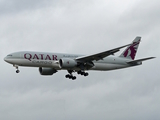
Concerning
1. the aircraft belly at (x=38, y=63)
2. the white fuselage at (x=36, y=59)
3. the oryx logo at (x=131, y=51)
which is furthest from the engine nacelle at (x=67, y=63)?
the oryx logo at (x=131, y=51)

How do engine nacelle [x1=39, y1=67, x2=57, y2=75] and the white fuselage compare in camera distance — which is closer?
the white fuselage

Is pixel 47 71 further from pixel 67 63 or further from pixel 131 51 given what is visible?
pixel 131 51

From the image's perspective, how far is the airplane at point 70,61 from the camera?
68.8 metres

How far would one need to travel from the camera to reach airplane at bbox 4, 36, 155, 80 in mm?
68750

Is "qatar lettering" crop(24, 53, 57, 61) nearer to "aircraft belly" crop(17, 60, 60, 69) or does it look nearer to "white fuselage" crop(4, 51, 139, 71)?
"white fuselage" crop(4, 51, 139, 71)

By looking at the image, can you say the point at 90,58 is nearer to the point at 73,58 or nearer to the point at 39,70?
the point at 73,58

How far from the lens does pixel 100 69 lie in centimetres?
7456

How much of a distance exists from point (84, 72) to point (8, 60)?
1220 centimetres

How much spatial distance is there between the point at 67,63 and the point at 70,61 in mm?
724

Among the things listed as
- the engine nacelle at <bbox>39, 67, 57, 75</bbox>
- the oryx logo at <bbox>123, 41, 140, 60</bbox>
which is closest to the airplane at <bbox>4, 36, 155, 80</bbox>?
the engine nacelle at <bbox>39, 67, 57, 75</bbox>

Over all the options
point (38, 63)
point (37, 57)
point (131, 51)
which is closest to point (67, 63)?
point (38, 63)

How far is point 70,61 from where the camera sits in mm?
70062

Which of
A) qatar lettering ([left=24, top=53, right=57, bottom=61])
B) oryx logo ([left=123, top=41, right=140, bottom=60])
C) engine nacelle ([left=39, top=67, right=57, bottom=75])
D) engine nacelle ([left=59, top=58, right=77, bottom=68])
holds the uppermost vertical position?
oryx logo ([left=123, top=41, right=140, bottom=60])

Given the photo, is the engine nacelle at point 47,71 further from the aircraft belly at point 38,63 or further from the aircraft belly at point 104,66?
the aircraft belly at point 104,66
